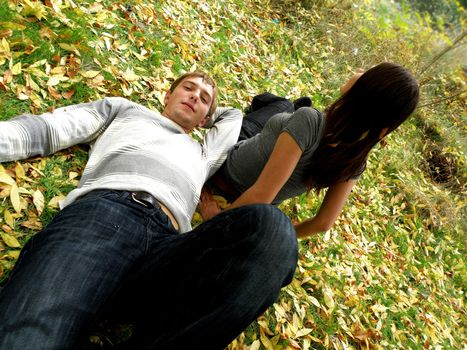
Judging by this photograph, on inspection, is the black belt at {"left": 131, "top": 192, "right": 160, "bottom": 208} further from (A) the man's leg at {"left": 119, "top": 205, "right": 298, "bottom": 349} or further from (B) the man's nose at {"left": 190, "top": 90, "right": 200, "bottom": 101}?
(B) the man's nose at {"left": 190, "top": 90, "right": 200, "bottom": 101}

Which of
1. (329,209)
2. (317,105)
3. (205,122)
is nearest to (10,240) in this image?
(205,122)

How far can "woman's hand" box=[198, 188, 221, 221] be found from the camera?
2.43m

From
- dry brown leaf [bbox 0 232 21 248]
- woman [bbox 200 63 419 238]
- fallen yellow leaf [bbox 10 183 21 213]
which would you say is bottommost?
dry brown leaf [bbox 0 232 21 248]

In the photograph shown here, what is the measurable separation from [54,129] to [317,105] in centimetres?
383

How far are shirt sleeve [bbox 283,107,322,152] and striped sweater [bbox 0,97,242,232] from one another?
0.60 metres

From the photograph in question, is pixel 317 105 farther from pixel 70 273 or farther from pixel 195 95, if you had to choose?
pixel 70 273

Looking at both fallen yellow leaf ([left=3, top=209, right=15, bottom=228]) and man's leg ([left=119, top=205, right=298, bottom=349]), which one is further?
fallen yellow leaf ([left=3, top=209, right=15, bottom=228])

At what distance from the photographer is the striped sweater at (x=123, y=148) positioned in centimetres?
181

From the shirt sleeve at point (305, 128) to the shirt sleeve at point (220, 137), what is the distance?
2.13 ft

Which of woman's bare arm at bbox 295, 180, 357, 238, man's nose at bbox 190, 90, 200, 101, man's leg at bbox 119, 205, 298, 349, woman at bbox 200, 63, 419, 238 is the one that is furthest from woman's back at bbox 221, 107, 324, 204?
man's leg at bbox 119, 205, 298, 349

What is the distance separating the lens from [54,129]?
6.48ft

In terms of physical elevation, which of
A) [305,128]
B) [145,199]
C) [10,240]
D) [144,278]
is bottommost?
[10,240]

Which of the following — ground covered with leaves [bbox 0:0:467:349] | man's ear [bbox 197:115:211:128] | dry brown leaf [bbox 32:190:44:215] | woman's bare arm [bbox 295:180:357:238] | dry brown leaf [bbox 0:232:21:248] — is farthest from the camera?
man's ear [bbox 197:115:211:128]

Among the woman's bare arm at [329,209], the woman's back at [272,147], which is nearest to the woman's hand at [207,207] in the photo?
the woman's back at [272,147]
